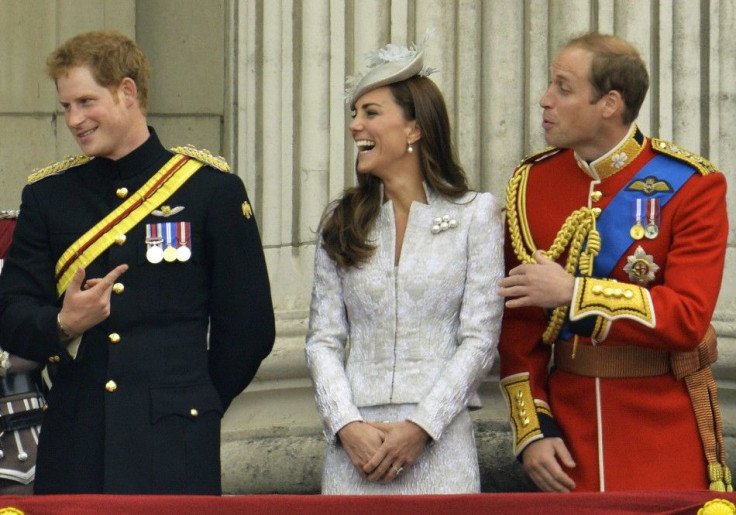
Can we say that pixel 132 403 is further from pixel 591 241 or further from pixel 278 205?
pixel 278 205

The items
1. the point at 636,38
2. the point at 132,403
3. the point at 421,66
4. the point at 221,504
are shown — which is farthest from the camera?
the point at 636,38

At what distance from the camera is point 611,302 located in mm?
4613

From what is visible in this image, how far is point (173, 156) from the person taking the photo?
15.9ft

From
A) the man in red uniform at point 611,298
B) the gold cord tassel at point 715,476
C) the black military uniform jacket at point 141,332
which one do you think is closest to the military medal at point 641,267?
the man in red uniform at point 611,298

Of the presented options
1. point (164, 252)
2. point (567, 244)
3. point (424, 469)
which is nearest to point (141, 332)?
point (164, 252)

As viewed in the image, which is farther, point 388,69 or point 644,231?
point 388,69

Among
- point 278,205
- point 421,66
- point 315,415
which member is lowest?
point 315,415

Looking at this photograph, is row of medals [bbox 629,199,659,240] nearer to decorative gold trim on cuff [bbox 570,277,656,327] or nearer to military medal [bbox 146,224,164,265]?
decorative gold trim on cuff [bbox 570,277,656,327]

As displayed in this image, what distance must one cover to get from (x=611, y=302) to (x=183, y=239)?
3.49 ft

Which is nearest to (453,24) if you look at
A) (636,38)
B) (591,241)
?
(636,38)

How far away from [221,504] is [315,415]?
2155 millimetres

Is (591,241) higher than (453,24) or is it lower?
lower

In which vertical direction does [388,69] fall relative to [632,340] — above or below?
above

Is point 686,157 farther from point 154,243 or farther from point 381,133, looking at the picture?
point 154,243
